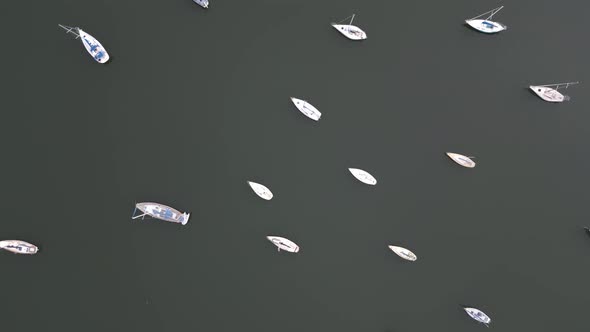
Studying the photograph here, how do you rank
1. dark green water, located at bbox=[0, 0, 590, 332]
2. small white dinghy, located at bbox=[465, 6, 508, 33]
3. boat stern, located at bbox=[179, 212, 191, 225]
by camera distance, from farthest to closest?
1. small white dinghy, located at bbox=[465, 6, 508, 33]
2. boat stern, located at bbox=[179, 212, 191, 225]
3. dark green water, located at bbox=[0, 0, 590, 332]

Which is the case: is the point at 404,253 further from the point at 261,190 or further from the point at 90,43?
the point at 90,43

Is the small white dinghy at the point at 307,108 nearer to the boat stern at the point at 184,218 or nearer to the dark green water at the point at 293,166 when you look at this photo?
the dark green water at the point at 293,166

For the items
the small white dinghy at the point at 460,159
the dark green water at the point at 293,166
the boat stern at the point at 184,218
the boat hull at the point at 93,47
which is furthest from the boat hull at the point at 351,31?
the boat stern at the point at 184,218

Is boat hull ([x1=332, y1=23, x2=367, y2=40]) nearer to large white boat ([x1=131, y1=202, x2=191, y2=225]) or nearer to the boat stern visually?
the boat stern

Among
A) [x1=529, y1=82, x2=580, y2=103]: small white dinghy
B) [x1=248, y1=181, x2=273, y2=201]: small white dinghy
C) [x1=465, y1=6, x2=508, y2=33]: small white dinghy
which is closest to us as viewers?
[x1=248, y1=181, x2=273, y2=201]: small white dinghy

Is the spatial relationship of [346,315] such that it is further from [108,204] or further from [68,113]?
[68,113]

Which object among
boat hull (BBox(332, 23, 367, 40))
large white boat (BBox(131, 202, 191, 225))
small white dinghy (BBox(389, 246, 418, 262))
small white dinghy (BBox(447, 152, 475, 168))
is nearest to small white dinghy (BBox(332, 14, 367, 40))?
boat hull (BBox(332, 23, 367, 40))

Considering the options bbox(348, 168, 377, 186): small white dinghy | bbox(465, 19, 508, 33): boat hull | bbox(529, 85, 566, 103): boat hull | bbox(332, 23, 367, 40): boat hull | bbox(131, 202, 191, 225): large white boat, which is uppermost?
bbox(465, 19, 508, 33): boat hull

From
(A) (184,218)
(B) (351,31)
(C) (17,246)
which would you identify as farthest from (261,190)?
(C) (17,246)

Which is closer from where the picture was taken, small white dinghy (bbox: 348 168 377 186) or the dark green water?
the dark green water
